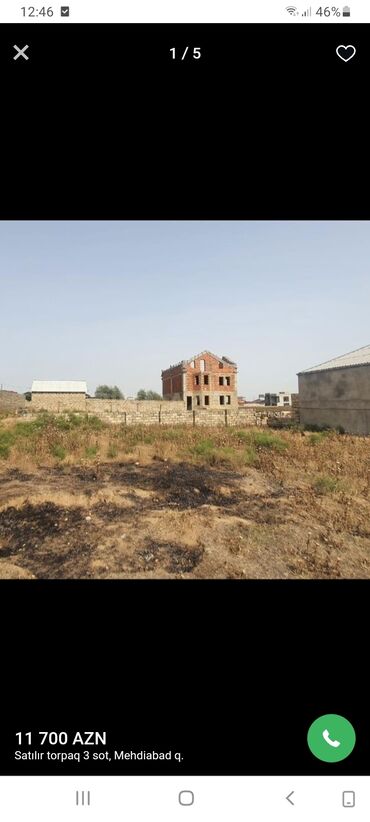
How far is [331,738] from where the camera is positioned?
1201 millimetres

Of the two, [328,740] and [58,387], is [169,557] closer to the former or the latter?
[328,740]

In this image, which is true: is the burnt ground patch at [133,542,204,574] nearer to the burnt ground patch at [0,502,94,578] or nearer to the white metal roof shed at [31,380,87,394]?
the burnt ground patch at [0,502,94,578]

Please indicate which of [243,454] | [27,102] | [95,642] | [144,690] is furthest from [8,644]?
[243,454]

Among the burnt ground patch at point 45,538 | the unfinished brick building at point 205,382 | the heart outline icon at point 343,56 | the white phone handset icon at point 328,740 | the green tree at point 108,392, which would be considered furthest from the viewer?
the green tree at point 108,392

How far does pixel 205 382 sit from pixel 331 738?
36.8m

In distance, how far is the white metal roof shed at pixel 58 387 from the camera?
107 ft

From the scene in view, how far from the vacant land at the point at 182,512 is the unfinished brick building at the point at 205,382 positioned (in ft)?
85.8

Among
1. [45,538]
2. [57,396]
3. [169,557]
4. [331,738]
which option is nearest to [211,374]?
[57,396]

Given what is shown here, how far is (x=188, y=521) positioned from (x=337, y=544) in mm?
2327
